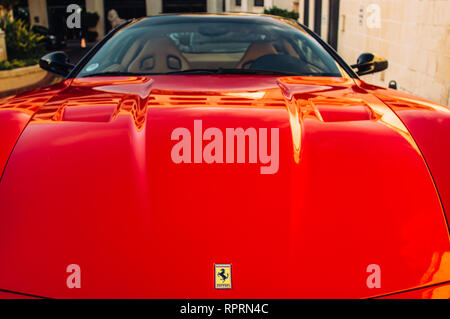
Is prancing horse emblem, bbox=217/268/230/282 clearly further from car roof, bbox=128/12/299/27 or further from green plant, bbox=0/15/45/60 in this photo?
green plant, bbox=0/15/45/60

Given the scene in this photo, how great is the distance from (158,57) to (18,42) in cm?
1095

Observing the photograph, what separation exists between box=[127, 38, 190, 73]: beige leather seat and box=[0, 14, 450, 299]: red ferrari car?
1195 mm

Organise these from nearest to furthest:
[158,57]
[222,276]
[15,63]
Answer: [222,276]
[158,57]
[15,63]

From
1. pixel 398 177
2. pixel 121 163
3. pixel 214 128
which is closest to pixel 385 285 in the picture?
pixel 398 177

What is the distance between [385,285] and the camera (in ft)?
4.75

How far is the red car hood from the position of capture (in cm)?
144

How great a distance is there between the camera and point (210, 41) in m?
3.43

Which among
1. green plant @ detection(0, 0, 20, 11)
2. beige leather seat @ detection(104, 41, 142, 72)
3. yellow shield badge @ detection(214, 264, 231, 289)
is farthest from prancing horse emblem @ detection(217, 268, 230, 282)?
green plant @ detection(0, 0, 20, 11)

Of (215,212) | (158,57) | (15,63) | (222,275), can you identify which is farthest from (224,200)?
(15,63)

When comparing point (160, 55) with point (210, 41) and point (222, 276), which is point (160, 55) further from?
point (222, 276)

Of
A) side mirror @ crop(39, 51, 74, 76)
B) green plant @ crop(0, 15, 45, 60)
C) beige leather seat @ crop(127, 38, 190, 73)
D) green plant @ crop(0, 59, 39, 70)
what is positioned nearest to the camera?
beige leather seat @ crop(127, 38, 190, 73)

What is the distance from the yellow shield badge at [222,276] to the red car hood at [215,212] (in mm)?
13
